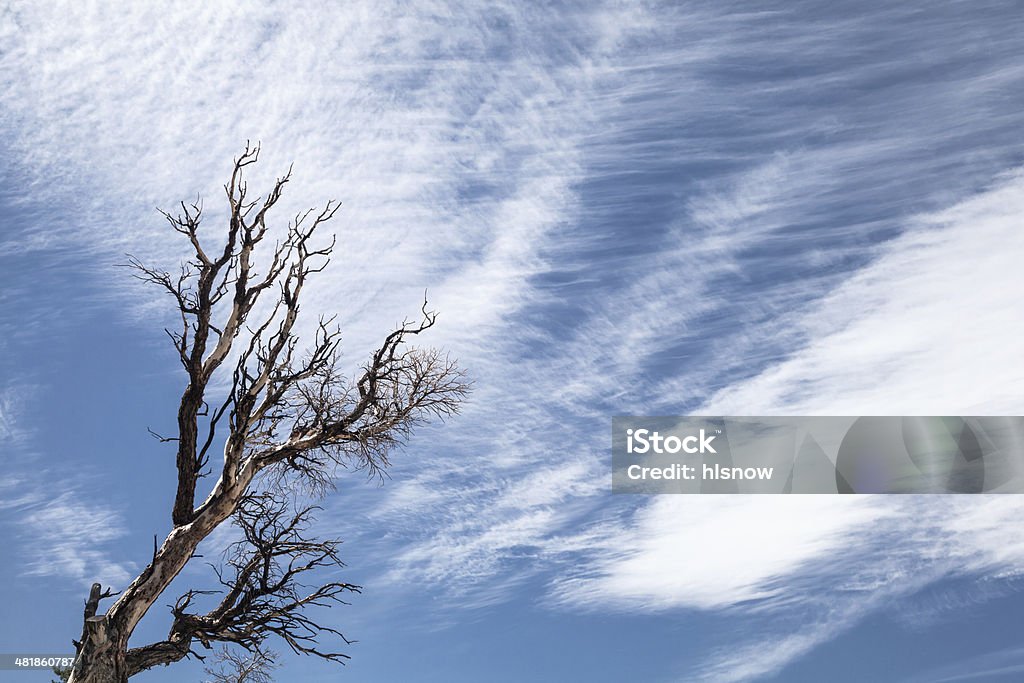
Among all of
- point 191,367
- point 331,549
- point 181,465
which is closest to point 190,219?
point 191,367

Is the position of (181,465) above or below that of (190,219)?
below

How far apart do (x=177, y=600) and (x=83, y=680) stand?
135cm

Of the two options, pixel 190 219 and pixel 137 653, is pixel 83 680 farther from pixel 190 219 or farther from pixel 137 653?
pixel 190 219

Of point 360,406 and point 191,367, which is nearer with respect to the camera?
point 191,367

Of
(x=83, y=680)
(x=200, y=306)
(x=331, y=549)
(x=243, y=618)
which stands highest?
(x=200, y=306)

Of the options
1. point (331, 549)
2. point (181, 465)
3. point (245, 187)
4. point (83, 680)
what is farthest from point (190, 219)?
point (83, 680)

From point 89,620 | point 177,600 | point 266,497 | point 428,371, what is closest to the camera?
point 89,620

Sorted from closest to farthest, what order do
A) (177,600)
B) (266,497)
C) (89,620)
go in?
(89,620)
(177,600)
(266,497)

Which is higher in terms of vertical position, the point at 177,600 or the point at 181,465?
the point at 181,465

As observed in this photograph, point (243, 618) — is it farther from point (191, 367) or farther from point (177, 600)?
point (191, 367)

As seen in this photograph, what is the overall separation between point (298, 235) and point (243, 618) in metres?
5.08

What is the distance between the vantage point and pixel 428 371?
13.9 metres

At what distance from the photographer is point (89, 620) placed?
11297 millimetres

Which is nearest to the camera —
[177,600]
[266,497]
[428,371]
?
[177,600]
